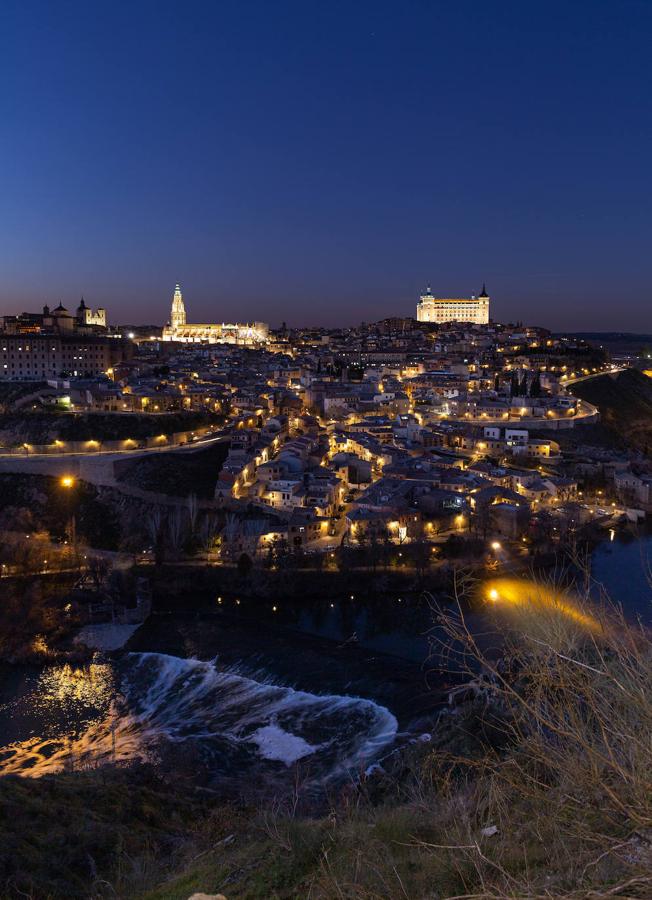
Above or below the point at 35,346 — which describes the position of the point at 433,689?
below

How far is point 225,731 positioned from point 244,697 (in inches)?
29.5

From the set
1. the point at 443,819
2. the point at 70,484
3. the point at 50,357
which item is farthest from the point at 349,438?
the point at 443,819

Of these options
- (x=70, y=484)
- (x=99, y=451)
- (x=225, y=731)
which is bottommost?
(x=225, y=731)

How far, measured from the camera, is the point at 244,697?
787cm

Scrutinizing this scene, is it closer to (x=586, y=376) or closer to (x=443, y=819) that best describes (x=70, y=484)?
(x=443, y=819)

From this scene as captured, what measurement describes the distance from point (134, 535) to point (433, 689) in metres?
7.96

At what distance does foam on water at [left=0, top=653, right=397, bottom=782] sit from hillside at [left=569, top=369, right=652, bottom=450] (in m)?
19.4

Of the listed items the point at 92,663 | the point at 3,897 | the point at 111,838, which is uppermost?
the point at 3,897

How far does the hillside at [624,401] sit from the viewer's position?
24.4 metres

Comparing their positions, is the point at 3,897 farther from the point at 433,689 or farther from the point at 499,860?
the point at 433,689

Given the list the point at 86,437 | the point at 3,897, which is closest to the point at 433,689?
the point at 3,897

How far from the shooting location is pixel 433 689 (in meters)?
7.55

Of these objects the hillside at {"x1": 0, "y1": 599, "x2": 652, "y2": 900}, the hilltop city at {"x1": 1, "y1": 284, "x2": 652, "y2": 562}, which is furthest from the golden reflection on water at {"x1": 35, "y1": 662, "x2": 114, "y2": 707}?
the hilltop city at {"x1": 1, "y1": 284, "x2": 652, "y2": 562}

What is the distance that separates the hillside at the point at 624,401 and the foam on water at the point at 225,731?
19355mm
